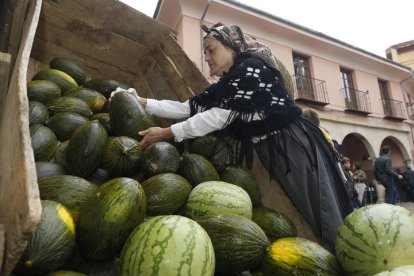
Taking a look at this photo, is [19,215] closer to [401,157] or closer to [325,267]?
[325,267]

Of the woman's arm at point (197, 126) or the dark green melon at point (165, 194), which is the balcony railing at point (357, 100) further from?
the dark green melon at point (165, 194)

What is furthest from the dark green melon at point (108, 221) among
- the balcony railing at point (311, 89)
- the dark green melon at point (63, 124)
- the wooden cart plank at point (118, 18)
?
the balcony railing at point (311, 89)

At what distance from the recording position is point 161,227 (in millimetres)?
1331

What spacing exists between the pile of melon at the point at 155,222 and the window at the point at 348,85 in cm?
1588

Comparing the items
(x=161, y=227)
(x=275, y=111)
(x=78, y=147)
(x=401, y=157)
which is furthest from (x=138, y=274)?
(x=401, y=157)

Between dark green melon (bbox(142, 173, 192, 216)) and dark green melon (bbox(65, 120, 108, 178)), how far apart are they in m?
0.41

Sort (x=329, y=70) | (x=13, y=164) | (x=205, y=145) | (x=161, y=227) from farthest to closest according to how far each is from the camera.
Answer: (x=329, y=70), (x=205, y=145), (x=161, y=227), (x=13, y=164)

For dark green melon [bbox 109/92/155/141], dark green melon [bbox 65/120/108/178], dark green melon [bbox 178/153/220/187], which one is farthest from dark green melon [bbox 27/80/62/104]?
dark green melon [bbox 178/153/220/187]

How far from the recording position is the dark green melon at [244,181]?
2.27m

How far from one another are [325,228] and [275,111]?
0.92 m

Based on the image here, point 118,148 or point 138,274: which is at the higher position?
point 118,148

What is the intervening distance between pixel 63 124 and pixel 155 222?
1452 mm

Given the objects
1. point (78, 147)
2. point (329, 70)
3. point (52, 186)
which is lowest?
point (52, 186)

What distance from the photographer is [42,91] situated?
270 cm
